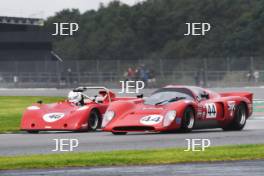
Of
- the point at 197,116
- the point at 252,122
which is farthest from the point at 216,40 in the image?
the point at 197,116

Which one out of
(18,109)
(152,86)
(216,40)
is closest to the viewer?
(18,109)

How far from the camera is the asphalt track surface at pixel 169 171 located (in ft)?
42.1

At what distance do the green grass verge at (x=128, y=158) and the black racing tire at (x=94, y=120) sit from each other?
6.25 m

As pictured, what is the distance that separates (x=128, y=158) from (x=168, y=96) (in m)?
7.41

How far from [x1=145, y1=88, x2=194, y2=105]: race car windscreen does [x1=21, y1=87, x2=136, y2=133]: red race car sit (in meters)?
1.29

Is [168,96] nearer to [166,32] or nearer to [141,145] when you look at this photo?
[141,145]

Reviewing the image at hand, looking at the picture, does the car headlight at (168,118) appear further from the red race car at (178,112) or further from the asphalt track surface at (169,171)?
the asphalt track surface at (169,171)

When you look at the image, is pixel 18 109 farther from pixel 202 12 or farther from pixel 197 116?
pixel 202 12

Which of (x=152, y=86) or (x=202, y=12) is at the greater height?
(x=202, y=12)

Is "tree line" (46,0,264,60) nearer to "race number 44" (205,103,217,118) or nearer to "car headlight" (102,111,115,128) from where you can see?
"race number 44" (205,103,217,118)

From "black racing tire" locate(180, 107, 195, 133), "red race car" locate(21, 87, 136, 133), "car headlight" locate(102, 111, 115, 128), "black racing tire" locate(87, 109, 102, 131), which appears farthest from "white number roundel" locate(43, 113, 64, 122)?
"black racing tire" locate(180, 107, 195, 133)

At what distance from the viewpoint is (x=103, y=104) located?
23.4m

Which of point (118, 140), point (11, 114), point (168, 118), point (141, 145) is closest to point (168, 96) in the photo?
point (168, 118)

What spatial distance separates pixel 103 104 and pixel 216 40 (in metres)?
51.4
